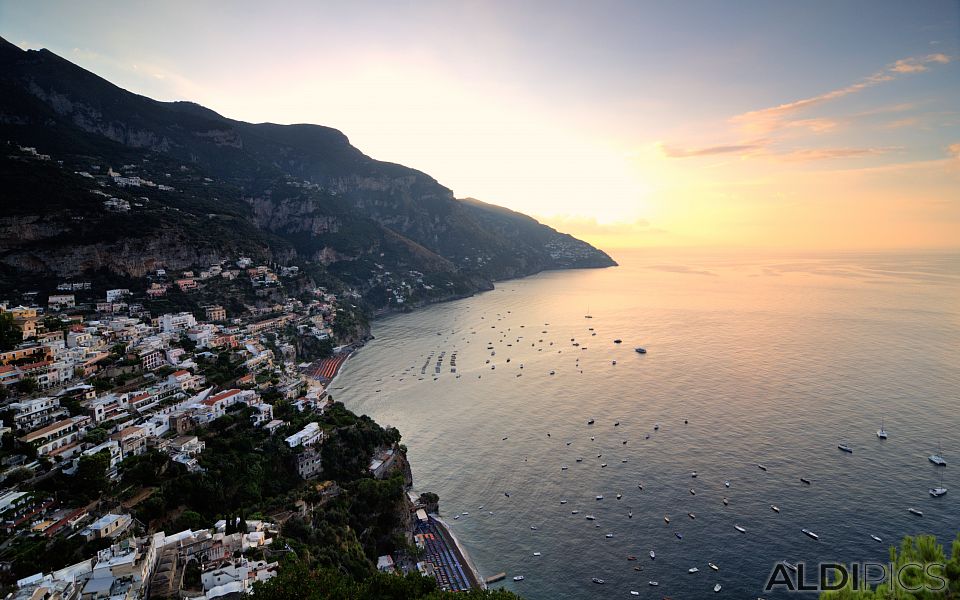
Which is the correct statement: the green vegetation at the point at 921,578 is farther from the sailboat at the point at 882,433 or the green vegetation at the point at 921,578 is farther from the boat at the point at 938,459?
the sailboat at the point at 882,433

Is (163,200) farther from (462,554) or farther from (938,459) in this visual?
(938,459)

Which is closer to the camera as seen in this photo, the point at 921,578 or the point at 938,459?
the point at 921,578

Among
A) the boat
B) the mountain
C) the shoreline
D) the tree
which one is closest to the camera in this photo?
the shoreline

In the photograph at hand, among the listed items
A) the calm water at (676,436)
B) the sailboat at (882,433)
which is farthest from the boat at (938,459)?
the sailboat at (882,433)

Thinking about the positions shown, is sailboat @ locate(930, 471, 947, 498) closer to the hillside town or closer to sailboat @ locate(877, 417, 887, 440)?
sailboat @ locate(877, 417, 887, 440)

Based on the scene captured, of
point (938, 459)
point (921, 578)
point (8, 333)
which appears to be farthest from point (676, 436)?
point (8, 333)

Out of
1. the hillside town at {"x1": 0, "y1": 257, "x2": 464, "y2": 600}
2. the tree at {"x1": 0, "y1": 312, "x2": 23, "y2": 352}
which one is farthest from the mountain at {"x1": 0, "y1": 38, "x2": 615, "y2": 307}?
the tree at {"x1": 0, "y1": 312, "x2": 23, "y2": 352}
